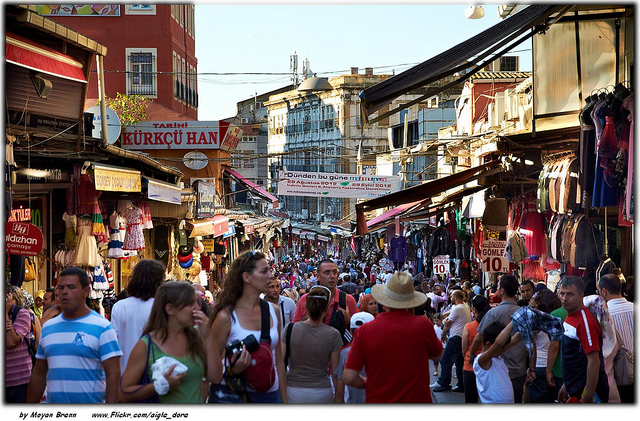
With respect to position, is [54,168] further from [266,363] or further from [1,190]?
[266,363]

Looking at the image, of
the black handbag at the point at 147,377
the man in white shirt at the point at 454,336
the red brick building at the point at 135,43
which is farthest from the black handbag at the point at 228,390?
A: the red brick building at the point at 135,43

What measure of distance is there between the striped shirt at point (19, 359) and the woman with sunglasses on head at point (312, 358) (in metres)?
2.32

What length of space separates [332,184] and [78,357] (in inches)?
646

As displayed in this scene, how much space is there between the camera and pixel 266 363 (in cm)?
→ 630

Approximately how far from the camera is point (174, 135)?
3086cm

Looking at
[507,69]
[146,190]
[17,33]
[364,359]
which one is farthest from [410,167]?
[364,359]

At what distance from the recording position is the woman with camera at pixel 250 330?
624cm

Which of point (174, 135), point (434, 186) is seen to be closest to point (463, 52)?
point (434, 186)

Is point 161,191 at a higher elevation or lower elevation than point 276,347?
higher

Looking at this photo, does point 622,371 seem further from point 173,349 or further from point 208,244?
point 208,244

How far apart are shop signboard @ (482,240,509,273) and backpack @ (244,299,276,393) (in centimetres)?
1148

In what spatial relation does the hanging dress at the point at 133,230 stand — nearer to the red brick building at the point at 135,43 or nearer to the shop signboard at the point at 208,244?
the shop signboard at the point at 208,244

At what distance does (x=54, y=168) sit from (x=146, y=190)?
93.1 inches

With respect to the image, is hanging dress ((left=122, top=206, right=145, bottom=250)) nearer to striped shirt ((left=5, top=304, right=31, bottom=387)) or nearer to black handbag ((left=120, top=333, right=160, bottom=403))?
striped shirt ((left=5, top=304, right=31, bottom=387))
